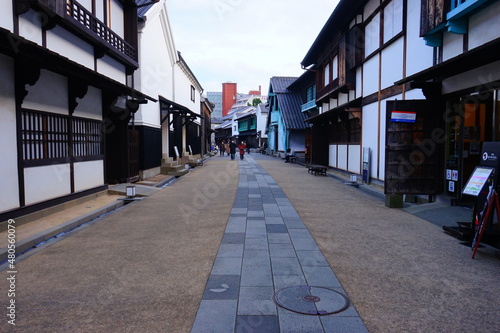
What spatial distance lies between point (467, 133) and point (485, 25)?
2570 millimetres

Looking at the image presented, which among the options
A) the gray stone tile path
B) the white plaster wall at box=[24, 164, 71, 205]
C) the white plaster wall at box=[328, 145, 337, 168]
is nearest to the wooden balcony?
the white plaster wall at box=[24, 164, 71, 205]

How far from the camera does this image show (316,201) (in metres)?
10.8

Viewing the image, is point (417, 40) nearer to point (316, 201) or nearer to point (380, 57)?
point (380, 57)

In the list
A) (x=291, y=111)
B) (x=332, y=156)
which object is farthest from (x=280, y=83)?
(x=332, y=156)

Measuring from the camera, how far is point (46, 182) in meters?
8.48

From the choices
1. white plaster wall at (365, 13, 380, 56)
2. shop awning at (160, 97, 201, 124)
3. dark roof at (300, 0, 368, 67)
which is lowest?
shop awning at (160, 97, 201, 124)

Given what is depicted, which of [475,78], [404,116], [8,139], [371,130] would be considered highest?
[475,78]

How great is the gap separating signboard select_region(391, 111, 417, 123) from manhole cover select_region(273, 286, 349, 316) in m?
6.19

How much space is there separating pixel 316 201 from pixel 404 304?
690 centimetres

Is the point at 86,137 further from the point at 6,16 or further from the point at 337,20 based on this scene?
the point at 337,20

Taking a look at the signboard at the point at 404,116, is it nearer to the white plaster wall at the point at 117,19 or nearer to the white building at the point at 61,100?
the white building at the point at 61,100

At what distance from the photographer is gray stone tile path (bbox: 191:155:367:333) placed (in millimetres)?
3510

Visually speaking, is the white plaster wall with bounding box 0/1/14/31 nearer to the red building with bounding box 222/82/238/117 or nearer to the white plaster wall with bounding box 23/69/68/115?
the white plaster wall with bounding box 23/69/68/115

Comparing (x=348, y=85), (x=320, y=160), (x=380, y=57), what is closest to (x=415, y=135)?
(x=380, y=57)
